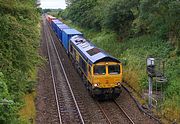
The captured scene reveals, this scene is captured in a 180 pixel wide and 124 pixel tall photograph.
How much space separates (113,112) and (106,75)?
2448 millimetres

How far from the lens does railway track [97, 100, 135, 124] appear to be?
19.1 metres

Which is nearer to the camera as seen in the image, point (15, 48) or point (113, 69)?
point (15, 48)

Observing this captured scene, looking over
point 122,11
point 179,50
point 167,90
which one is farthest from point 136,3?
point 167,90

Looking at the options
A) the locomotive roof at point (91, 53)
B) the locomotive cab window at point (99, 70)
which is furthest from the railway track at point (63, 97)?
the locomotive roof at point (91, 53)

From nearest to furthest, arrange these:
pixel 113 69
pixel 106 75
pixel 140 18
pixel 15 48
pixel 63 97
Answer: pixel 15 48 < pixel 106 75 < pixel 113 69 < pixel 63 97 < pixel 140 18

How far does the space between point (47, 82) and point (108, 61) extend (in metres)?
7.19

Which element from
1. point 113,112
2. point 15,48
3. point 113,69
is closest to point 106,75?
point 113,69

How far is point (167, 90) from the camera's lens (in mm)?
21078

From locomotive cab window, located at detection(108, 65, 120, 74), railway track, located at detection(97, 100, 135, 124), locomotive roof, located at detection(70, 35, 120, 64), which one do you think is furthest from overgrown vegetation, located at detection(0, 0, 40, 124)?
railway track, located at detection(97, 100, 135, 124)

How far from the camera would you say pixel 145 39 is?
31.6 meters

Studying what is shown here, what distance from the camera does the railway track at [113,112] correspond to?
19.1 meters

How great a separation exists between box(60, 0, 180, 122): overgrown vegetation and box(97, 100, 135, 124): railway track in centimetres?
198

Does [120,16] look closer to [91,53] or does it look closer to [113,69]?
[91,53]

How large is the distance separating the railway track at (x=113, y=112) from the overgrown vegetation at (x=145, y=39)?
1.98 meters
